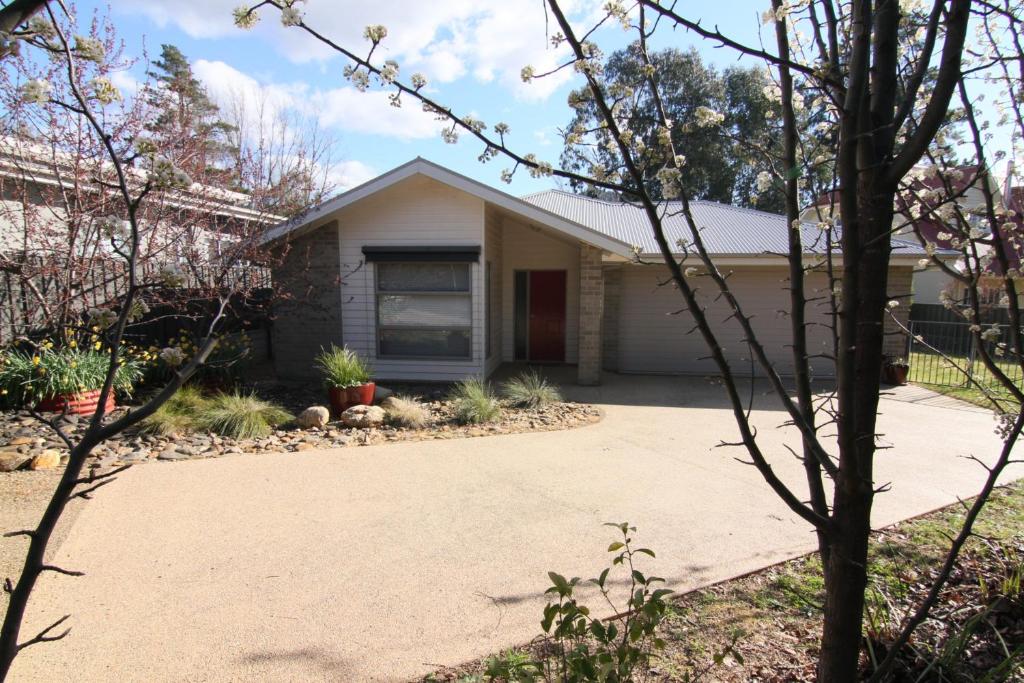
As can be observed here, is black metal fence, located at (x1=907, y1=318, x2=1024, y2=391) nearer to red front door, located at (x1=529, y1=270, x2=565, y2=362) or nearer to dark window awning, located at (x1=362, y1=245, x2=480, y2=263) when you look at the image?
red front door, located at (x1=529, y1=270, x2=565, y2=362)

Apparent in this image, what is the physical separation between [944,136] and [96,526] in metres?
5.64

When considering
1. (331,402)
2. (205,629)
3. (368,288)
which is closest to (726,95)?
(368,288)

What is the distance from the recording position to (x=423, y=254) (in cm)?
979

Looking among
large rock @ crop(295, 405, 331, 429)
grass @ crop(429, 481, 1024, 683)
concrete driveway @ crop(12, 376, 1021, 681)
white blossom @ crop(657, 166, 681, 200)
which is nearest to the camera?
white blossom @ crop(657, 166, 681, 200)

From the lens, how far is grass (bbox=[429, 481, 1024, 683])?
254cm

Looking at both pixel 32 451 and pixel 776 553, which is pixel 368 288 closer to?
pixel 32 451

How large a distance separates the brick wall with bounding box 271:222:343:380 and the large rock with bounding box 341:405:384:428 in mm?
3256

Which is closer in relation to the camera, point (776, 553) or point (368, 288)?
point (776, 553)

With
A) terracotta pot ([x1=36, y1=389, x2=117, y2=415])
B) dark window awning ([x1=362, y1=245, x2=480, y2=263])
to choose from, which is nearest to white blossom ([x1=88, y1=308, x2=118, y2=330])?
terracotta pot ([x1=36, y1=389, x2=117, y2=415])

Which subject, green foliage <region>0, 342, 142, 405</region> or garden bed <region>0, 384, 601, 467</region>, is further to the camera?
green foliage <region>0, 342, 142, 405</region>

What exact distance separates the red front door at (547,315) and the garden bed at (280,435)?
4.21 meters

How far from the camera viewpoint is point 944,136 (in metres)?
2.43

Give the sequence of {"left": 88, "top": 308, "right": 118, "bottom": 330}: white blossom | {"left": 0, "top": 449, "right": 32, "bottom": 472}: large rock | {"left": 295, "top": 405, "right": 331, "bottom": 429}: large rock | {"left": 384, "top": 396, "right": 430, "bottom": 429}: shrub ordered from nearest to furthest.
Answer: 1. {"left": 88, "top": 308, "right": 118, "bottom": 330}: white blossom
2. {"left": 0, "top": 449, "right": 32, "bottom": 472}: large rock
3. {"left": 295, "top": 405, "right": 331, "bottom": 429}: large rock
4. {"left": 384, "top": 396, "right": 430, "bottom": 429}: shrub

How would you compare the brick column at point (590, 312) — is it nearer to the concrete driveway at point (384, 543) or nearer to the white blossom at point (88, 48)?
the concrete driveway at point (384, 543)
